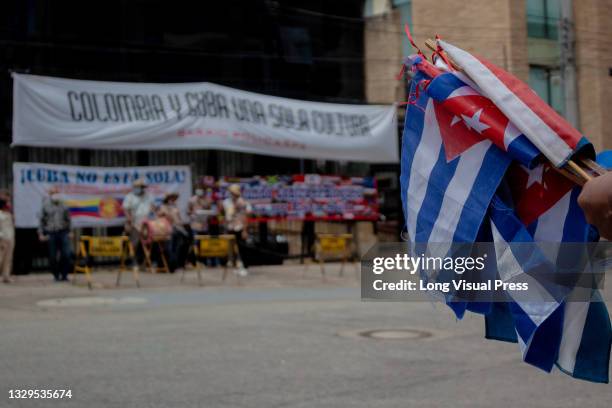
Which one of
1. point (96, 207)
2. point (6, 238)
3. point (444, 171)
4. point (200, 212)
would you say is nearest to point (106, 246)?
point (6, 238)

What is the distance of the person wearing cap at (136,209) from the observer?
1750 centimetres

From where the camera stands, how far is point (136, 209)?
17547 mm

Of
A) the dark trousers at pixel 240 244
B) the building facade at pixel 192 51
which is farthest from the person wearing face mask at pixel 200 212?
the dark trousers at pixel 240 244

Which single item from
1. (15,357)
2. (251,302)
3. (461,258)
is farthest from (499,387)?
(251,302)

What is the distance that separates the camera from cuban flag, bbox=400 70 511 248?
9.88 ft

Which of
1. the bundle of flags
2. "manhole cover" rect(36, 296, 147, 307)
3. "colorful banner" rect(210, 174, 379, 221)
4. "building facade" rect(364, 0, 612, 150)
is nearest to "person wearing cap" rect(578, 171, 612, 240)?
the bundle of flags

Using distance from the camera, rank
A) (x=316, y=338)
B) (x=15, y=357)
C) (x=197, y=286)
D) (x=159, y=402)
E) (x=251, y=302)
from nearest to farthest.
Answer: (x=159, y=402), (x=15, y=357), (x=316, y=338), (x=251, y=302), (x=197, y=286)

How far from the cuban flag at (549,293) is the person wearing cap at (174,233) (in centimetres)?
1548

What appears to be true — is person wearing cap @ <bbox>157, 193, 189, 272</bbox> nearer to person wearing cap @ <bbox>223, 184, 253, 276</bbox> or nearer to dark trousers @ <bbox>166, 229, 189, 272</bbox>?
dark trousers @ <bbox>166, 229, 189, 272</bbox>

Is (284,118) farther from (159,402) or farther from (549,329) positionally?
(549,329)

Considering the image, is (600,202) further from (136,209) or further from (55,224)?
(136,209)

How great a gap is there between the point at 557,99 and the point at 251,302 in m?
Result: 6.38

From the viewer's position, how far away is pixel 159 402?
587 centimetres

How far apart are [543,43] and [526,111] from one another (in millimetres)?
12093
